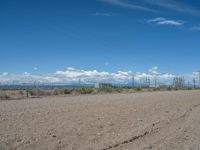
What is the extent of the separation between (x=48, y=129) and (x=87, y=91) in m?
56.5

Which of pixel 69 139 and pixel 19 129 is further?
pixel 19 129

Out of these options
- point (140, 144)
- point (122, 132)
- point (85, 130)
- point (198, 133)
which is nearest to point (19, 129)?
point (85, 130)

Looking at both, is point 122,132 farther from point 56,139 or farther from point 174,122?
point 174,122

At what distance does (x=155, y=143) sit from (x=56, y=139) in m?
3.44

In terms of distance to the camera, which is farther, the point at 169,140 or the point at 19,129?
the point at 19,129

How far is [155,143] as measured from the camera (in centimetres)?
1362

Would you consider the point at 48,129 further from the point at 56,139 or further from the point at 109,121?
the point at 109,121

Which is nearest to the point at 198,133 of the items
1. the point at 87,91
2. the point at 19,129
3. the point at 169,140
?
the point at 169,140

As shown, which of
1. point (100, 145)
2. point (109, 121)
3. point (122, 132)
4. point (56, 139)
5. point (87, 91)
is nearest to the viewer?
point (100, 145)

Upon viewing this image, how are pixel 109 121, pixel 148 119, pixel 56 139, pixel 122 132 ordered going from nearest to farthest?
pixel 56 139
pixel 122 132
pixel 109 121
pixel 148 119

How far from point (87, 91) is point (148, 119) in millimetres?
51643

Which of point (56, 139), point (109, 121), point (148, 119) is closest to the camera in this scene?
point (56, 139)

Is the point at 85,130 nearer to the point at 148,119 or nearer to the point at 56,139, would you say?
the point at 56,139

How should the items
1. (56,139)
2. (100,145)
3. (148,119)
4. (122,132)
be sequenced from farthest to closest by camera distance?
(148,119), (122,132), (56,139), (100,145)
